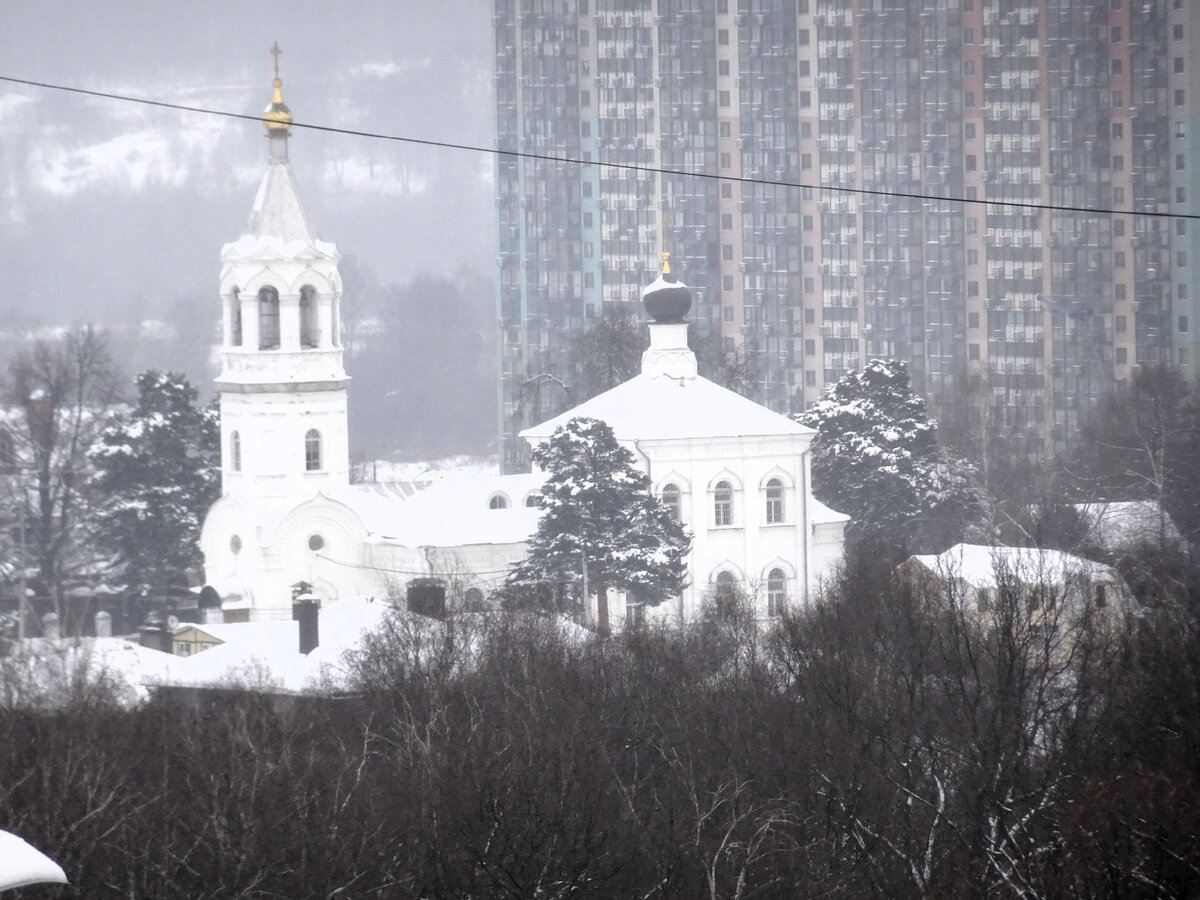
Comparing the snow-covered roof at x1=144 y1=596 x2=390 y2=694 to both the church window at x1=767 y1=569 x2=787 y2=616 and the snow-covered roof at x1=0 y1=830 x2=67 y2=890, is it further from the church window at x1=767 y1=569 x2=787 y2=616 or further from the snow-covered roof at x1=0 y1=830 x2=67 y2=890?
the snow-covered roof at x1=0 y1=830 x2=67 y2=890

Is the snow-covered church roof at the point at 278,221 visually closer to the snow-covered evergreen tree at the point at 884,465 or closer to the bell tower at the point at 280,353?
the bell tower at the point at 280,353

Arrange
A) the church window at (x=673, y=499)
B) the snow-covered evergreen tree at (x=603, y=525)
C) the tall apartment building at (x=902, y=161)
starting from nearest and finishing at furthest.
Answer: the snow-covered evergreen tree at (x=603, y=525) → the church window at (x=673, y=499) → the tall apartment building at (x=902, y=161)

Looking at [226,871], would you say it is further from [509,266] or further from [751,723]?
[509,266]

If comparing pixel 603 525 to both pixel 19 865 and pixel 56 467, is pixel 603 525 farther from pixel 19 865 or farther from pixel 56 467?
pixel 19 865


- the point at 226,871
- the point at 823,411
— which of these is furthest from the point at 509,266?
the point at 226,871

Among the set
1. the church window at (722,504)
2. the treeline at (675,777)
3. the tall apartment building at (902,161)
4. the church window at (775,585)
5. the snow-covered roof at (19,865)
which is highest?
the tall apartment building at (902,161)

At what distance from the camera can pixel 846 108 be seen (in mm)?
65375

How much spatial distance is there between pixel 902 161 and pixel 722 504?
3013 cm

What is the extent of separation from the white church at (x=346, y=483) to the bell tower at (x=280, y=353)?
20 mm

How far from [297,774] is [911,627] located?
547 cm

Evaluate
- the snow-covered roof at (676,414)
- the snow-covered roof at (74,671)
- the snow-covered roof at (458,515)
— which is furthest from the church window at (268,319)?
the snow-covered roof at (74,671)

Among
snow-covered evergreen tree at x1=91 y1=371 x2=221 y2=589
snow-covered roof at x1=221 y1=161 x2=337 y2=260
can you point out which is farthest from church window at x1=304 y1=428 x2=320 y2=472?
snow-covered evergreen tree at x1=91 y1=371 x2=221 y2=589

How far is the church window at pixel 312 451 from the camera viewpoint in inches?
1385

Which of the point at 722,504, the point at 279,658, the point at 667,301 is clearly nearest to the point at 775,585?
the point at 722,504
